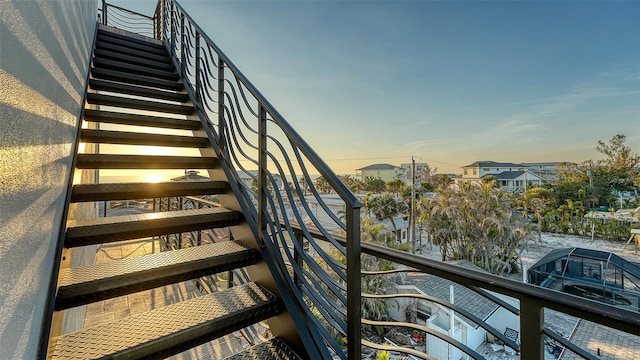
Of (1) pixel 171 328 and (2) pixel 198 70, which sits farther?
(2) pixel 198 70

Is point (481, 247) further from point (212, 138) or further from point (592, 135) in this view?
point (592, 135)

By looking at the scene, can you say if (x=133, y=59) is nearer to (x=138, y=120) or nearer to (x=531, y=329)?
(x=138, y=120)

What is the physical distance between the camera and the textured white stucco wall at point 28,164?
0.53 m

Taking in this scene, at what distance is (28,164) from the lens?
676mm

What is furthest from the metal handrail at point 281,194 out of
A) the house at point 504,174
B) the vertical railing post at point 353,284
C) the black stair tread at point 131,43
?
the house at point 504,174

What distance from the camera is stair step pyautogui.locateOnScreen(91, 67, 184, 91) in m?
2.38

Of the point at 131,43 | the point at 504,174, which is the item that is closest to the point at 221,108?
the point at 131,43

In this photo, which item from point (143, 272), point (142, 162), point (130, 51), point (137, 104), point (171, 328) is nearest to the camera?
point (171, 328)

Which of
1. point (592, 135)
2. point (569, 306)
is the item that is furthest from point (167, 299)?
point (592, 135)

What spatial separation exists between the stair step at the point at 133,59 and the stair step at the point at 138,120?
117 centimetres

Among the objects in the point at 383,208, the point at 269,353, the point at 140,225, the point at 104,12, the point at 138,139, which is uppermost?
the point at 104,12

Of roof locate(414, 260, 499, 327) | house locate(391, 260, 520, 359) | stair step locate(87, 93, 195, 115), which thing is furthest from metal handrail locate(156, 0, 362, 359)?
roof locate(414, 260, 499, 327)

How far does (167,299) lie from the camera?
2.43 meters

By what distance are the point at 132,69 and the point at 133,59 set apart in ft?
0.85
